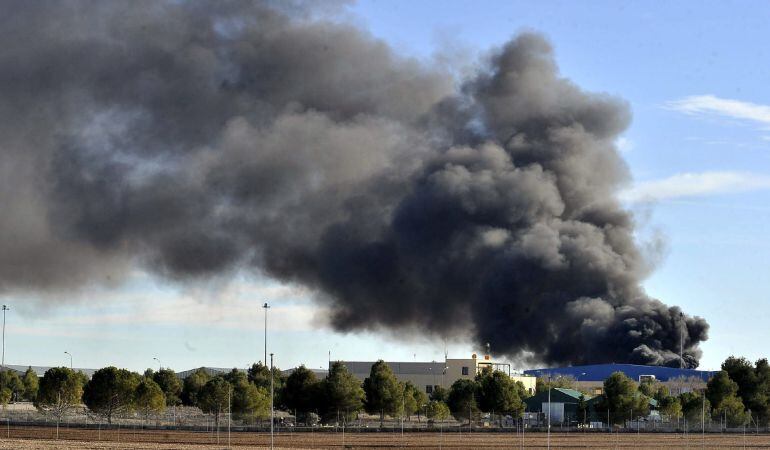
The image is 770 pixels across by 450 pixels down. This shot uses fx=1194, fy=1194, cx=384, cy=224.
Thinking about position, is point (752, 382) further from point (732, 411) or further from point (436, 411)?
point (436, 411)

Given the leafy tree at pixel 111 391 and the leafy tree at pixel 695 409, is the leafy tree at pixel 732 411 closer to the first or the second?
the leafy tree at pixel 695 409

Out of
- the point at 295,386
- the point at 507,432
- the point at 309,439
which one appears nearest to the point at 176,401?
the point at 295,386

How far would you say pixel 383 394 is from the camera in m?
89.6

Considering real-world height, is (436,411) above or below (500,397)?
below

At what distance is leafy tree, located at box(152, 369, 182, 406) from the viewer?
112812 mm

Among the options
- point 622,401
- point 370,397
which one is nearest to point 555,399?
point 622,401

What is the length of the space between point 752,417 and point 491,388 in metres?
19.1

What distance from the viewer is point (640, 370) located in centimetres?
13238

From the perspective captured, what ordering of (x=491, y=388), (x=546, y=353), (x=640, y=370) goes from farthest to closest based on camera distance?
(x=546, y=353) < (x=640, y=370) < (x=491, y=388)

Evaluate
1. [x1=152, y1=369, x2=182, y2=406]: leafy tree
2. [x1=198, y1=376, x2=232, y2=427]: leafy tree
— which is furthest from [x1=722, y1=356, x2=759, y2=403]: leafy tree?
[x1=152, y1=369, x2=182, y2=406]: leafy tree

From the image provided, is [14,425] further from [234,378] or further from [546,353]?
[546,353]

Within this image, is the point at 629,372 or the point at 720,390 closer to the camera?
the point at 720,390

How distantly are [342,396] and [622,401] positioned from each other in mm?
20049

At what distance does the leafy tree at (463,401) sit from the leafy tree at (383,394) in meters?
5.37
